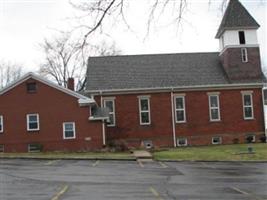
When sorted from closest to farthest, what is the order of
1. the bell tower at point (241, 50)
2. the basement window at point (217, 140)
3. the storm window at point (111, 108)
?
the storm window at point (111, 108) < the basement window at point (217, 140) < the bell tower at point (241, 50)

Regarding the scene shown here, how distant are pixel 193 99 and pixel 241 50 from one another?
6326 millimetres

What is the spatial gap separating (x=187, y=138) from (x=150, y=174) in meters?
25.0

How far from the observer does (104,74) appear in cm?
4922

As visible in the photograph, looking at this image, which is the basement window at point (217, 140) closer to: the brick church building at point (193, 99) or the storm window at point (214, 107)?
the brick church building at point (193, 99)

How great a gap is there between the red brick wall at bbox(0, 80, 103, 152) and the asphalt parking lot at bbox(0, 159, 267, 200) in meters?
16.4

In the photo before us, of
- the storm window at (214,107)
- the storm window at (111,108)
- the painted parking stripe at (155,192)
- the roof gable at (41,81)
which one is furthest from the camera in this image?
the storm window at (214,107)

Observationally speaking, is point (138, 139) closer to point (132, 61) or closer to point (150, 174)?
point (132, 61)

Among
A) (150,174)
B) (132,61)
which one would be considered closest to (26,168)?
(150,174)

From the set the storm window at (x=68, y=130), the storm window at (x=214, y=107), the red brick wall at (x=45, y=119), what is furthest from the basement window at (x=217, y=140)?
the storm window at (x=68, y=130)

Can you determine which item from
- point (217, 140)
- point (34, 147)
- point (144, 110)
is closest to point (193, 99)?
point (217, 140)

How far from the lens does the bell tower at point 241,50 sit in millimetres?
48406

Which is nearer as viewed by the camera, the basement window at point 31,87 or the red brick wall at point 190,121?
the basement window at point 31,87

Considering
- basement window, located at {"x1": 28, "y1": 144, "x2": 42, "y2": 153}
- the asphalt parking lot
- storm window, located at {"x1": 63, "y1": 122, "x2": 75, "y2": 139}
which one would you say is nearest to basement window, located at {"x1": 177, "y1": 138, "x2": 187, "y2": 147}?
storm window, located at {"x1": 63, "y1": 122, "x2": 75, "y2": 139}

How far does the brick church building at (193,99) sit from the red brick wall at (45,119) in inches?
134
